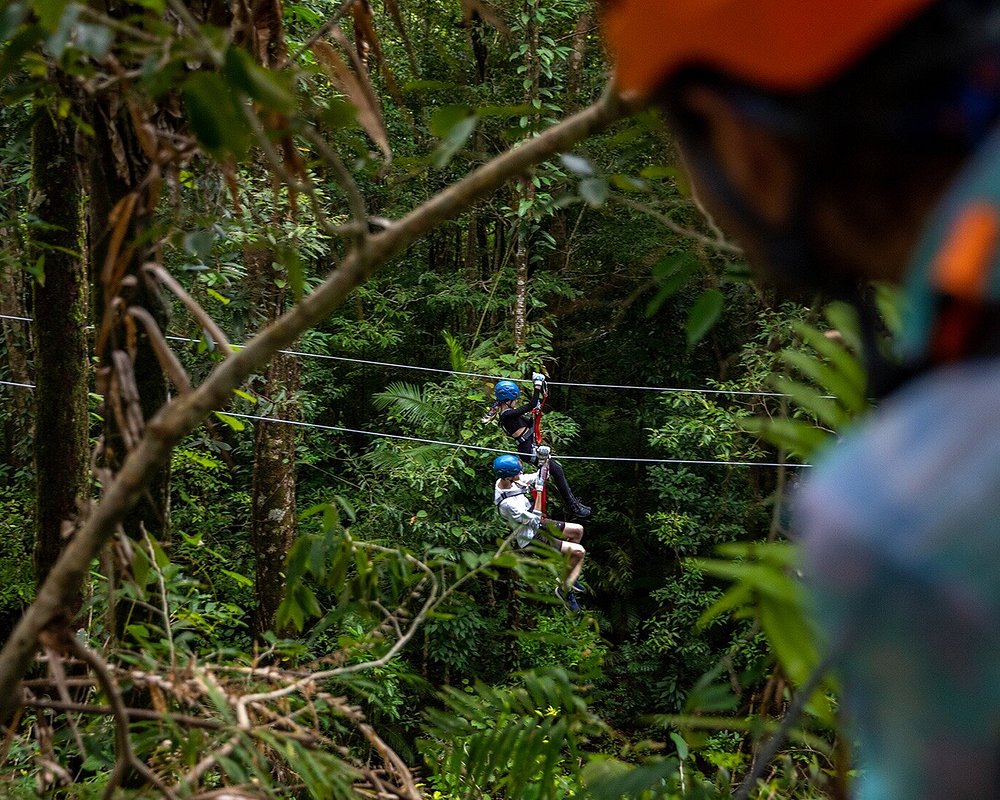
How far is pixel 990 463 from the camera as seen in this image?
28 cm

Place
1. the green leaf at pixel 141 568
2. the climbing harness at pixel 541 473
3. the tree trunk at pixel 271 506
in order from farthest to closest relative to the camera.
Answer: the climbing harness at pixel 541 473, the tree trunk at pixel 271 506, the green leaf at pixel 141 568

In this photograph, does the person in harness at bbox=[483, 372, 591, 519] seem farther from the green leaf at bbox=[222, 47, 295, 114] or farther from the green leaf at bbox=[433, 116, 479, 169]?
the green leaf at bbox=[222, 47, 295, 114]

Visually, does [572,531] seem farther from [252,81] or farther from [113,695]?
[252,81]

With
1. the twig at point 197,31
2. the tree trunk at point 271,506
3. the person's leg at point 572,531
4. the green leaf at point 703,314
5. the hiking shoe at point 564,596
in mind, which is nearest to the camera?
the twig at point 197,31

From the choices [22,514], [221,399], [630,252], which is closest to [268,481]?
[22,514]

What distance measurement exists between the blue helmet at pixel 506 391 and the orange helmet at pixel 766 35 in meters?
6.42

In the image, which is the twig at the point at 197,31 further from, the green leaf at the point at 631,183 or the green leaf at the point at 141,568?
the green leaf at the point at 141,568

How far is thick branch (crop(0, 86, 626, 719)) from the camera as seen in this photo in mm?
763

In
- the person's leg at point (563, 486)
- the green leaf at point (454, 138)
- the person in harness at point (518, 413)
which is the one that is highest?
the green leaf at point (454, 138)

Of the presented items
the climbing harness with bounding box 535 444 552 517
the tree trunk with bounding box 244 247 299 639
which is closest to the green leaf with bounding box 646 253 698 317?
the tree trunk with bounding box 244 247 299 639

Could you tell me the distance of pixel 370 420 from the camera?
10.4m

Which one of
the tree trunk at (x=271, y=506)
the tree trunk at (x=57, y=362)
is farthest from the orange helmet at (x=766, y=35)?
the tree trunk at (x=271, y=506)

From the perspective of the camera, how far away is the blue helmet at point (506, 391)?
681cm

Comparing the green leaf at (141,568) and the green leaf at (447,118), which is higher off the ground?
the green leaf at (447,118)
